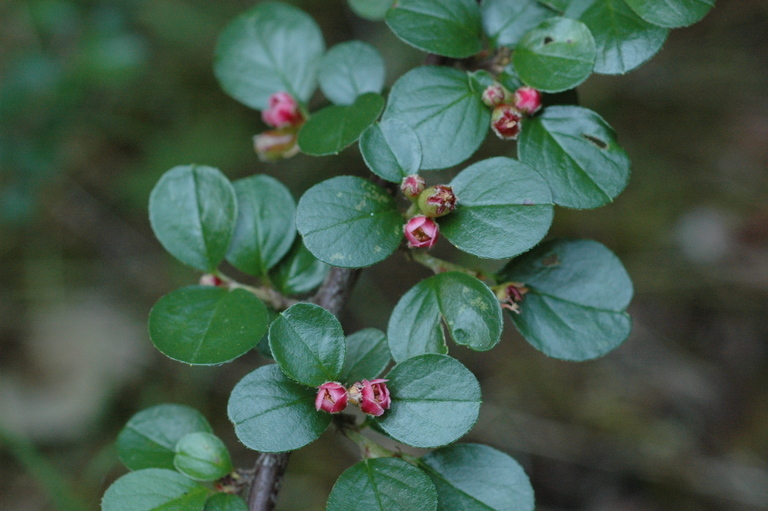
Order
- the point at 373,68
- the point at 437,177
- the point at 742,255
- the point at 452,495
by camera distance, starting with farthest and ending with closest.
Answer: the point at 742,255 → the point at 437,177 → the point at 373,68 → the point at 452,495

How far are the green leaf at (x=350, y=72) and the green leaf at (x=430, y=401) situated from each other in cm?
53

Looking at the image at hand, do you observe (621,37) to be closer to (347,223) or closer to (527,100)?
(527,100)

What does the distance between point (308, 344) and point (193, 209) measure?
0.37 meters

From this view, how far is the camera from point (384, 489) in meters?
0.89

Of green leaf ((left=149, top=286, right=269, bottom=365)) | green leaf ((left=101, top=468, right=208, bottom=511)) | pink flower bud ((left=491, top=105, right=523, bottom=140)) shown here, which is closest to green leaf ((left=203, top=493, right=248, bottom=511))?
green leaf ((left=101, top=468, right=208, bottom=511))

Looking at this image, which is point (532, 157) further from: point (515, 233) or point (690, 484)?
point (690, 484)

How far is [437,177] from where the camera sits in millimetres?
1868

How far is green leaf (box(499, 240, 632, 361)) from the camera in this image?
3.41 ft

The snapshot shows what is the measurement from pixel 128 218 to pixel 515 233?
2415 mm

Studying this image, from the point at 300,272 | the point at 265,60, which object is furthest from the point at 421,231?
the point at 265,60

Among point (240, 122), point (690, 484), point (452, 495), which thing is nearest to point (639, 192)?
point (690, 484)

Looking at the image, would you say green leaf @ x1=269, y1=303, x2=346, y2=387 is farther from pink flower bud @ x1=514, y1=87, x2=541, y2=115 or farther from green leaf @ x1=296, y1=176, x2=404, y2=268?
pink flower bud @ x1=514, y1=87, x2=541, y2=115

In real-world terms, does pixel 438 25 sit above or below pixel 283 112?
above

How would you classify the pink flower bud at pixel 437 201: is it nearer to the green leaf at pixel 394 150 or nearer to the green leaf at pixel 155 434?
the green leaf at pixel 394 150
